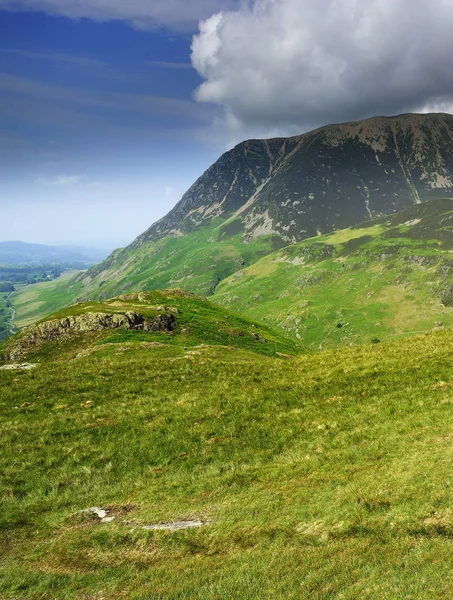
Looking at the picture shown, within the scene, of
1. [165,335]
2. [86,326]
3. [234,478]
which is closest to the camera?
[234,478]

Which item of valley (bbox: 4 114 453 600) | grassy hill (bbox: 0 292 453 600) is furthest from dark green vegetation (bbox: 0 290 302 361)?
grassy hill (bbox: 0 292 453 600)

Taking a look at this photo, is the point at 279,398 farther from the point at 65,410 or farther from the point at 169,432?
the point at 65,410

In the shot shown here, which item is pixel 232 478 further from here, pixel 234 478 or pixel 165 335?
pixel 165 335

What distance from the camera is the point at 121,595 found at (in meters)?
11.4

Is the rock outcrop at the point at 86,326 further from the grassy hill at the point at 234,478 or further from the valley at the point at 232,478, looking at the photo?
the grassy hill at the point at 234,478

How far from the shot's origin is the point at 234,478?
19.0m

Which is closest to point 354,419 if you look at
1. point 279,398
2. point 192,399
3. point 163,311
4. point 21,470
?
point 279,398

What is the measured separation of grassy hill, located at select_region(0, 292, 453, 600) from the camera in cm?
1114

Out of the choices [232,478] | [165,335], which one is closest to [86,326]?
[165,335]

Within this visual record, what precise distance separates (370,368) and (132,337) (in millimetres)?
46738

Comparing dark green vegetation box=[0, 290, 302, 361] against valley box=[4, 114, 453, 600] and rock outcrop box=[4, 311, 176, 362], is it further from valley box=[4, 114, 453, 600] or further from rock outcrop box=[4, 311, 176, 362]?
valley box=[4, 114, 453, 600]

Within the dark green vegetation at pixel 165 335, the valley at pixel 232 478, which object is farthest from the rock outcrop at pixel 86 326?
the valley at pixel 232 478

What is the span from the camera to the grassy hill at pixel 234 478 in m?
11.1

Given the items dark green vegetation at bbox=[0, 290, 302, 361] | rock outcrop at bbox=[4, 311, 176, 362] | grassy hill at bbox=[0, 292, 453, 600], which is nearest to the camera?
grassy hill at bbox=[0, 292, 453, 600]
